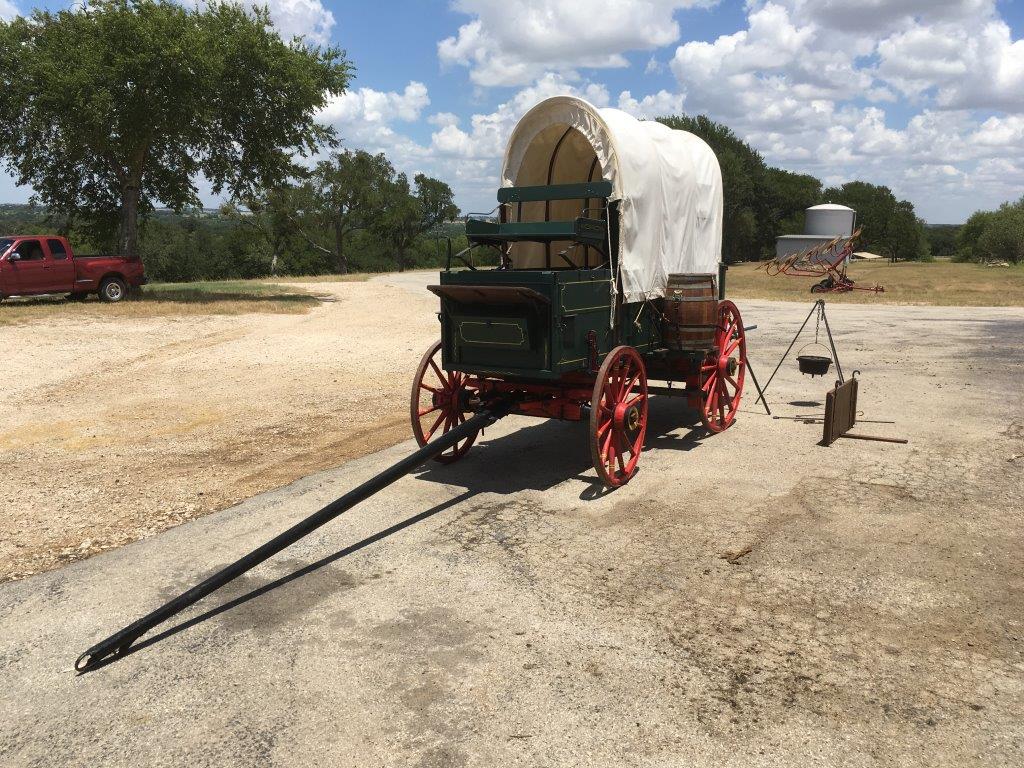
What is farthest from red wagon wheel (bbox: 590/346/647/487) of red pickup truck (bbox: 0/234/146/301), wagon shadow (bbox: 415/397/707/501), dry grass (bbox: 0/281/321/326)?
red pickup truck (bbox: 0/234/146/301)

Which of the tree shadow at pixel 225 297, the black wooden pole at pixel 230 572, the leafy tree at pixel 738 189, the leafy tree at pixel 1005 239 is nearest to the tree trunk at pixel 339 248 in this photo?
the leafy tree at pixel 738 189

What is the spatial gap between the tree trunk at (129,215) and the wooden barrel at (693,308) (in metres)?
21.9

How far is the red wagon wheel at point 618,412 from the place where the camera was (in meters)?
6.49

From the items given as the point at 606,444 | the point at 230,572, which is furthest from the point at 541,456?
the point at 230,572

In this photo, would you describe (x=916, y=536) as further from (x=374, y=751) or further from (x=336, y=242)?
(x=336, y=242)

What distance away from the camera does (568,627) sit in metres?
4.31

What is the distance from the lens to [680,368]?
8.28m

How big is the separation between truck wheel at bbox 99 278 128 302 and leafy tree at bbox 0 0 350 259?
3.24 m

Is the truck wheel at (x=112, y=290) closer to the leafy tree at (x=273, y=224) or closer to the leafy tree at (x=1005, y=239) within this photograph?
the leafy tree at (x=273, y=224)

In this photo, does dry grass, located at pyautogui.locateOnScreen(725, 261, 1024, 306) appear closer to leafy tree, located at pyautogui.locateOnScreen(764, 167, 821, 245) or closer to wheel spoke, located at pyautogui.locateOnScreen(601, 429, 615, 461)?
wheel spoke, located at pyautogui.locateOnScreen(601, 429, 615, 461)

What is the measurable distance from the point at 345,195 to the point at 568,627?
215 feet

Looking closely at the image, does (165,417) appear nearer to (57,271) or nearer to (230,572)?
(230,572)

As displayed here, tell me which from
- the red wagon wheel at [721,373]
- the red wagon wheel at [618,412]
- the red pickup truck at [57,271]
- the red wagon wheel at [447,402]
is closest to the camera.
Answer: the red wagon wheel at [618,412]

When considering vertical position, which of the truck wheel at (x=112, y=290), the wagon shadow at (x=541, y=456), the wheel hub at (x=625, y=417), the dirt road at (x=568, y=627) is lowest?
the dirt road at (x=568, y=627)
